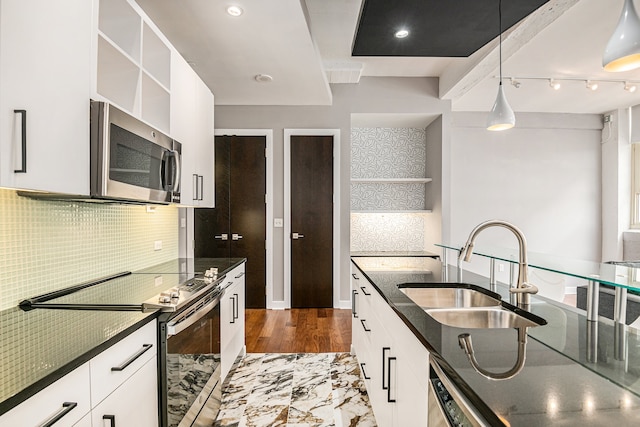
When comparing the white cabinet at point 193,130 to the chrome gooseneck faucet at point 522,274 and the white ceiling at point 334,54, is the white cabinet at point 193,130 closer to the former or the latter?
the white ceiling at point 334,54

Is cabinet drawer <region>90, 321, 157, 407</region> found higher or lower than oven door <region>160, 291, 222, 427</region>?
higher

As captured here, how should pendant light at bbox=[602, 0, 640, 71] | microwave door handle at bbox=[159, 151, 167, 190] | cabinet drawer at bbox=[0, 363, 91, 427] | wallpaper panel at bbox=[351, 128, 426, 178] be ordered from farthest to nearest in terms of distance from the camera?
wallpaper panel at bbox=[351, 128, 426, 178] < microwave door handle at bbox=[159, 151, 167, 190] < pendant light at bbox=[602, 0, 640, 71] < cabinet drawer at bbox=[0, 363, 91, 427]

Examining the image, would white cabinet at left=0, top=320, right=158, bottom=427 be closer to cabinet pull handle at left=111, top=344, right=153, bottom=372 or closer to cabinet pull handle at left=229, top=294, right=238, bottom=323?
cabinet pull handle at left=111, top=344, right=153, bottom=372

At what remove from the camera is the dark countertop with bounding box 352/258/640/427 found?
2.17 ft

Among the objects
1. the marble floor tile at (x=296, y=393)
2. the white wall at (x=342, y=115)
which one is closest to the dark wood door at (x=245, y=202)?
the white wall at (x=342, y=115)

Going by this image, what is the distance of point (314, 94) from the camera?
444cm

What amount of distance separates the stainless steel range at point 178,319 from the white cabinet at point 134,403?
48mm

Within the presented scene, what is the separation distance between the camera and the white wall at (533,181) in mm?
5836

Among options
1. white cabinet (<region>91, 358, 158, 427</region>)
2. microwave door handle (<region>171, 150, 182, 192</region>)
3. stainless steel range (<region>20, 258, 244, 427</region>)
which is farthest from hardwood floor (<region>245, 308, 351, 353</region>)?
white cabinet (<region>91, 358, 158, 427</region>)

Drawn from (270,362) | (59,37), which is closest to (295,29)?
(59,37)

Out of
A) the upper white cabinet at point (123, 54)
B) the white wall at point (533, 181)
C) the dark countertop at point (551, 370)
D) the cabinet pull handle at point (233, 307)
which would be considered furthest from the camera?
the white wall at point (533, 181)

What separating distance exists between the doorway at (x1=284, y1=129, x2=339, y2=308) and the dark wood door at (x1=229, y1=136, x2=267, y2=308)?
0.31 m

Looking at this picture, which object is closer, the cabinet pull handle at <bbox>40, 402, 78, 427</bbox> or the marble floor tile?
the cabinet pull handle at <bbox>40, 402, 78, 427</bbox>

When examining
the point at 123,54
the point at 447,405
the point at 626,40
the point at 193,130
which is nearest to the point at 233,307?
the point at 193,130
